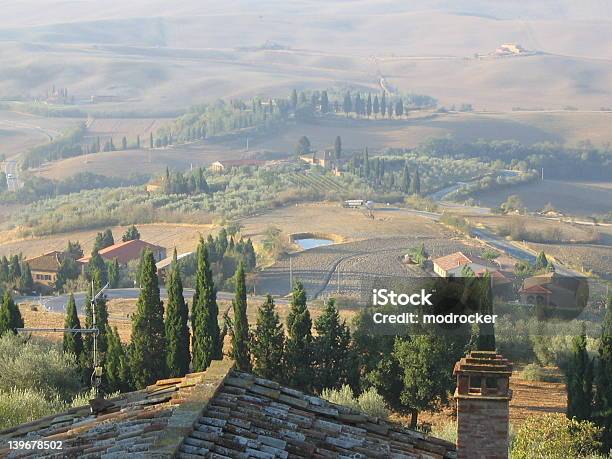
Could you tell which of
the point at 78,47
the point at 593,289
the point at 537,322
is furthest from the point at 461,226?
the point at 78,47

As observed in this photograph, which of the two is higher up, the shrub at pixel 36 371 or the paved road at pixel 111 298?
the shrub at pixel 36 371

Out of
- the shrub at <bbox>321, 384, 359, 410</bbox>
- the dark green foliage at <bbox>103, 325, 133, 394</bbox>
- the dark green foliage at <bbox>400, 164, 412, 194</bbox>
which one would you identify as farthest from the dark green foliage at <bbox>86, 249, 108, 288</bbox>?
the dark green foliage at <bbox>400, 164, 412, 194</bbox>

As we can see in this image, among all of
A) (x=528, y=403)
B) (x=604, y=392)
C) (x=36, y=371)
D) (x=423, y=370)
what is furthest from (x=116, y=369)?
(x=604, y=392)

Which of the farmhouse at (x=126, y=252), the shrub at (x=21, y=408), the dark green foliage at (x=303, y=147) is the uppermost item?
the shrub at (x=21, y=408)

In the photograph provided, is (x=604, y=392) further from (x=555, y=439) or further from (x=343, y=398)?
(x=343, y=398)

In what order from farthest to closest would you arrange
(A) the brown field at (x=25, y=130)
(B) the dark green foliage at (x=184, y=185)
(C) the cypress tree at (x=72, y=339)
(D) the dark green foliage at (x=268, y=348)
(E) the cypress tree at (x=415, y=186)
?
(A) the brown field at (x=25, y=130) → (E) the cypress tree at (x=415, y=186) → (B) the dark green foliage at (x=184, y=185) → (D) the dark green foliage at (x=268, y=348) → (C) the cypress tree at (x=72, y=339)

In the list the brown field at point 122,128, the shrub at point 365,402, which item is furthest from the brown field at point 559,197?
the shrub at point 365,402

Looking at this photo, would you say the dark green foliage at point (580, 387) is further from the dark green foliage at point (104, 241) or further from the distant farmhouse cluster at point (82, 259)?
the dark green foliage at point (104, 241)

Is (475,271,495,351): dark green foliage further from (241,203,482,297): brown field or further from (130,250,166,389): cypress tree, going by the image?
(241,203,482,297): brown field
